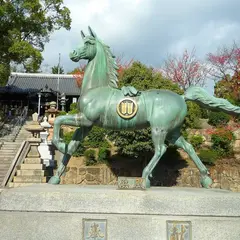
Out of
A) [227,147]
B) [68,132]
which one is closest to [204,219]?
[227,147]

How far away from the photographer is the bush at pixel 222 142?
899 inches

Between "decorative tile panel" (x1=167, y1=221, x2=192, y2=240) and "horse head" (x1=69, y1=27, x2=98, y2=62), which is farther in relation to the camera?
"horse head" (x1=69, y1=27, x2=98, y2=62)

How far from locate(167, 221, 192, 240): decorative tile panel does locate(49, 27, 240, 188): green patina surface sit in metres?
0.88

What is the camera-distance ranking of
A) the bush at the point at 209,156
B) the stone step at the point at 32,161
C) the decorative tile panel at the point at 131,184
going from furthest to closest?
1. the bush at the point at 209,156
2. the stone step at the point at 32,161
3. the decorative tile panel at the point at 131,184

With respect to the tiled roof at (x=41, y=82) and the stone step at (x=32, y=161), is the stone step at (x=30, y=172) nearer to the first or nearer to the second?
the stone step at (x=32, y=161)

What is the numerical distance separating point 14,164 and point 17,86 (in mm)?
22553

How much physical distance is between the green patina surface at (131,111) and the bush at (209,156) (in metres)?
15.8

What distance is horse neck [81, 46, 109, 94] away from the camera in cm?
623

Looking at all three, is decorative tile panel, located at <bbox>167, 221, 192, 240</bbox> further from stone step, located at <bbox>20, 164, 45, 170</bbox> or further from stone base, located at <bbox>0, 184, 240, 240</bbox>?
stone step, located at <bbox>20, 164, 45, 170</bbox>

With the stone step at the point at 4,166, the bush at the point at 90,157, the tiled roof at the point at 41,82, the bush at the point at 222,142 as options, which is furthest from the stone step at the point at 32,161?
the tiled roof at the point at 41,82

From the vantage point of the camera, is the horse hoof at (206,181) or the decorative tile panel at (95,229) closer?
the decorative tile panel at (95,229)

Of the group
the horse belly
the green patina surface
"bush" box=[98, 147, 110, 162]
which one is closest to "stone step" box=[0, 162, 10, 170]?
"bush" box=[98, 147, 110, 162]

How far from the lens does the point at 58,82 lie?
1555 inches

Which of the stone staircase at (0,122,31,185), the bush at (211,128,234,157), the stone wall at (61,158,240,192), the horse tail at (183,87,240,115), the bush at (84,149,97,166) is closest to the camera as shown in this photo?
the horse tail at (183,87,240,115)
